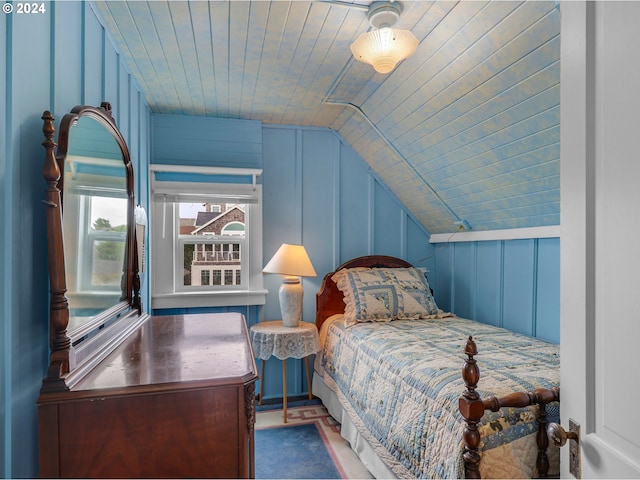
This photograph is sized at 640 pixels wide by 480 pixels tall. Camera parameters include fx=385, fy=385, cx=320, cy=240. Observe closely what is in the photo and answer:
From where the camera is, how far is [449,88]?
2.15 m

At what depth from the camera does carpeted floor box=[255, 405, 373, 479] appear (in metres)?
2.26

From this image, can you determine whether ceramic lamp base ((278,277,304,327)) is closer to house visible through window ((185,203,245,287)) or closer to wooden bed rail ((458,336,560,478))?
house visible through window ((185,203,245,287))

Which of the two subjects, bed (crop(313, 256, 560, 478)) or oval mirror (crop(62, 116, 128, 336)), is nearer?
oval mirror (crop(62, 116, 128, 336))

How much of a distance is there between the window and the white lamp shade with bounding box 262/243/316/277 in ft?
0.91

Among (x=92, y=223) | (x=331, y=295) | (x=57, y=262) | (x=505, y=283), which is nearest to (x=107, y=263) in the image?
(x=92, y=223)

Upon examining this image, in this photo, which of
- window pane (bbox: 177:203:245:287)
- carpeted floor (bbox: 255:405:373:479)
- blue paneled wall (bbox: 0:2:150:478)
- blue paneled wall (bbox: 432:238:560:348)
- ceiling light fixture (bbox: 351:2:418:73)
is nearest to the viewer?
blue paneled wall (bbox: 0:2:150:478)

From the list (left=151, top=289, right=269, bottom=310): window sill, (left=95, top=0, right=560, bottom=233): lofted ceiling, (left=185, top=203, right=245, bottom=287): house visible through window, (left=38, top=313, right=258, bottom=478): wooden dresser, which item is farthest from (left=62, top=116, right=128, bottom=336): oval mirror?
(left=185, top=203, right=245, bottom=287): house visible through window

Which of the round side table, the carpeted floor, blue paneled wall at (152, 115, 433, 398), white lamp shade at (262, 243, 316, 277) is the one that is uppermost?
blue paneled wall at (152, 115, 433, 398)

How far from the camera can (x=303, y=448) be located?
99.4 inches

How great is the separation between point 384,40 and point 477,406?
1.53 m

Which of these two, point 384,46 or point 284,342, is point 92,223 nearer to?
point 384,46

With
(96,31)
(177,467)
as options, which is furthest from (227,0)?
(177,467)

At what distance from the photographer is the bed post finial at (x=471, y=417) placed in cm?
135

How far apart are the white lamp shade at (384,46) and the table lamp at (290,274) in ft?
5.41
